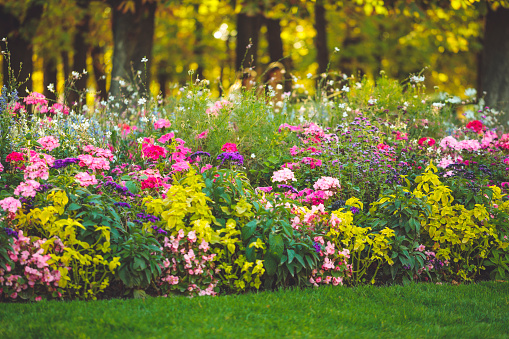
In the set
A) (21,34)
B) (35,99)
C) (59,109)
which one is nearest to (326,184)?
(35,99)

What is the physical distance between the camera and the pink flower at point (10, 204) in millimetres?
4043

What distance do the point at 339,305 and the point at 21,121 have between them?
14.4ft

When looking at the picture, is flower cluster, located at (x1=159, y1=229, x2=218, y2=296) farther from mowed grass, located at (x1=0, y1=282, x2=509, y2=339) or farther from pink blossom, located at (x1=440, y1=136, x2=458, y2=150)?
pink blossom, located at (x1=440, y1=136, x2=458, y2=150)

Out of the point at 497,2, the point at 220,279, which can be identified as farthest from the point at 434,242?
the point at 497,2

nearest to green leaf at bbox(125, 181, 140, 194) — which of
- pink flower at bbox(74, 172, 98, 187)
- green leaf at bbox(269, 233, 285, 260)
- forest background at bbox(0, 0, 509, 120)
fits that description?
pink flower at bbox(74, 172, 98, 187)

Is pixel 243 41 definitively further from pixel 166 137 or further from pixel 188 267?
pixel 188 267

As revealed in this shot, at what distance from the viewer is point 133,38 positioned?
11.5 metres

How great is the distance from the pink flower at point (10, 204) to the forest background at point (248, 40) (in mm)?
2375

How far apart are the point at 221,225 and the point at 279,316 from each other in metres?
1.12

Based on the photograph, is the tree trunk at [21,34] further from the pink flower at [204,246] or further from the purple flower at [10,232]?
the pink flower at [204,246]

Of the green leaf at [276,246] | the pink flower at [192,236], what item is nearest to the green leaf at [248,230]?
the green leaf at [276,246]

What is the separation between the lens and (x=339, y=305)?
4023mm

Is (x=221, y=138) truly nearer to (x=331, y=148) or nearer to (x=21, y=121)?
(x=331, y=148)

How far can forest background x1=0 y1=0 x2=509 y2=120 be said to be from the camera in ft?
37.3
